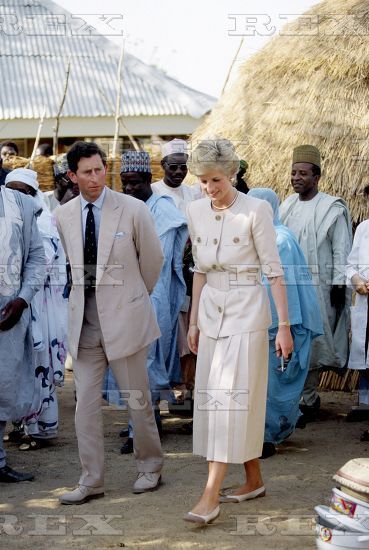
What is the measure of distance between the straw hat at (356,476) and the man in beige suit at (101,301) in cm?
156

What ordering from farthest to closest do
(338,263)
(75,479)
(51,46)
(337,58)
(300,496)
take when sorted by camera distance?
(51,46)
(337,58)
(338,263)
(75,479)
(300,496)

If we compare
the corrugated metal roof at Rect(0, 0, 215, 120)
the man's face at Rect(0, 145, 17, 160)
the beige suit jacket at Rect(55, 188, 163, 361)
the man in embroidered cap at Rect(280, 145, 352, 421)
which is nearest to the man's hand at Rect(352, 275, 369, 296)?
the man in embroidered cap at Rect(280, 145, 352, 421)

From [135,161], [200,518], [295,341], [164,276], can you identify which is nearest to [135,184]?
[135,161]

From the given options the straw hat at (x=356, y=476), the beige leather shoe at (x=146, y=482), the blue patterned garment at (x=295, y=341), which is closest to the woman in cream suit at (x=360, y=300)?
the blue patterned garment at (x=295, y=341)

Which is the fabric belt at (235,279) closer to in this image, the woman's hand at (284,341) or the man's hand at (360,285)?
the woman's hand at (284,341)

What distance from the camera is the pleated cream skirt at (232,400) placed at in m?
5.41

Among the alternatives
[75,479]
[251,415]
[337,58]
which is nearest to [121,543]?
[251,415]

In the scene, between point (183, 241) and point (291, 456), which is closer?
point (291, 456)

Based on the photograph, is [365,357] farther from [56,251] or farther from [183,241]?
[56,251]

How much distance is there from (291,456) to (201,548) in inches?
83.0

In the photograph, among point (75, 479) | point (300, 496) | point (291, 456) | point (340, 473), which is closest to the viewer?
point (340, 473)

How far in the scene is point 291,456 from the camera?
7.05m

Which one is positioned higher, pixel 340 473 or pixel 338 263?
pixel 338 263

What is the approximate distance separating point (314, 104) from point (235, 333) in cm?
473
